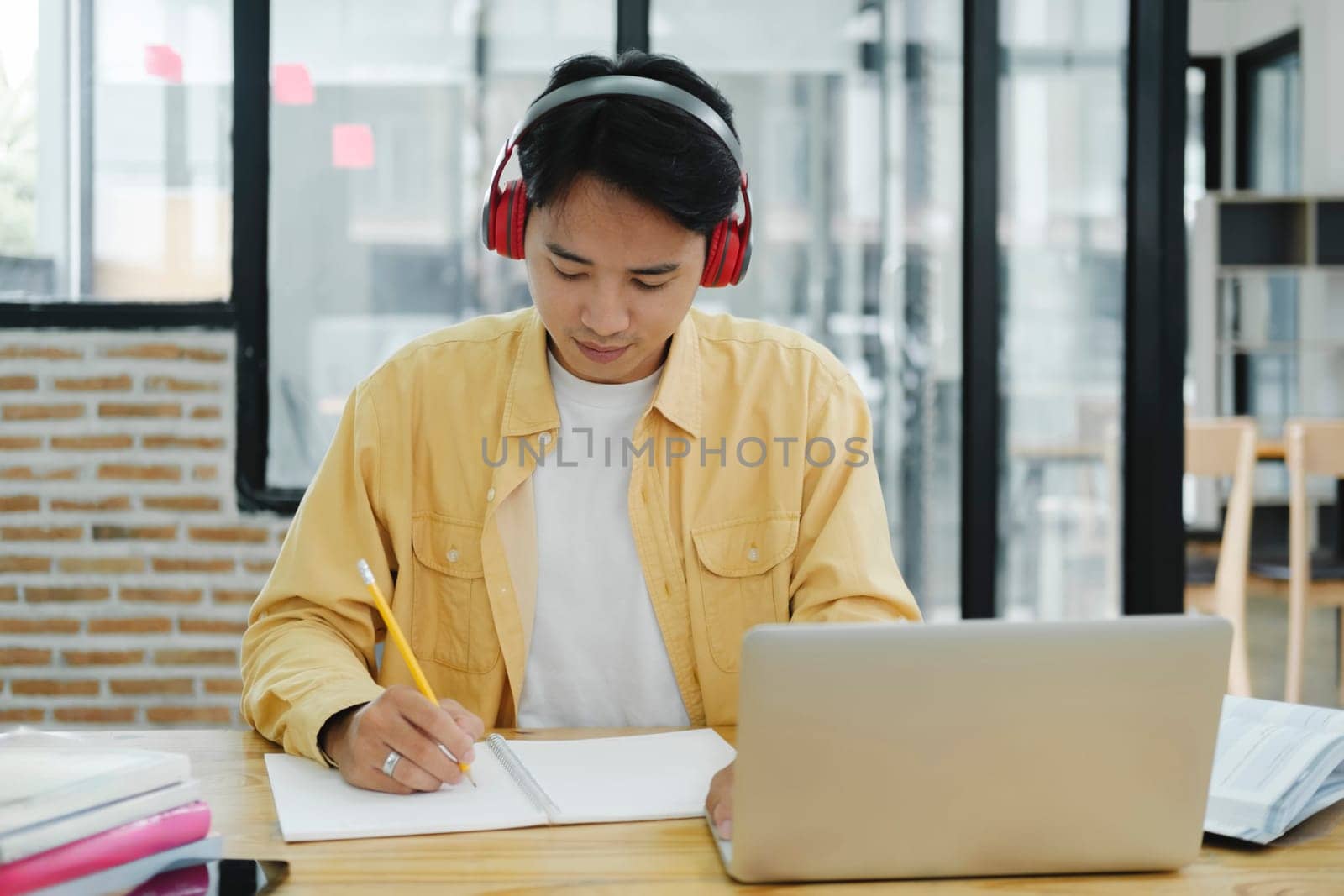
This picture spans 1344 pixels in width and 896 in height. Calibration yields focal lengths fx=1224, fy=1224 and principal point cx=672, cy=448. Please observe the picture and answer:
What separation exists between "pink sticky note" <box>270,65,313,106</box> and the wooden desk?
7.61 feet

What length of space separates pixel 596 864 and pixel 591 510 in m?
0.65

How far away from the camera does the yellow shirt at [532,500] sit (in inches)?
58.4

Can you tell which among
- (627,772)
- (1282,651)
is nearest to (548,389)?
(627,772)

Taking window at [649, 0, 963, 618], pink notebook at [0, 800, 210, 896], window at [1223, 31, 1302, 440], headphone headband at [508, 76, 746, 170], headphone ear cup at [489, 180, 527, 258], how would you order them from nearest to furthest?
pink notebook at [0, 800, 210, 896] < headphone headband at [508, 76, 746, 170] < headphone ear cup at [489, 180, 527, 258] < window at [649, 0, 963, 618] < window at [1223, 31, 1302, 440]

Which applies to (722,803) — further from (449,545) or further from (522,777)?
(449,545)

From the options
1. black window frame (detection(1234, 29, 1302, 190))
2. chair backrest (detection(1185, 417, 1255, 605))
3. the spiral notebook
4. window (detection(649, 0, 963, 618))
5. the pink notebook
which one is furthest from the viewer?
black window frame (detection(1234, 29, 1302, 190))

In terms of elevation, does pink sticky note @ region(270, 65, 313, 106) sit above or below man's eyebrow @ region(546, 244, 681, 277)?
above

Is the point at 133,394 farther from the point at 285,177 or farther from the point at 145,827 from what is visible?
the point at 145,827

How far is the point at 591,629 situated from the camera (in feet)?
5.03

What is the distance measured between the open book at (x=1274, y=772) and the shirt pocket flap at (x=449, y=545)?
0.85 metres

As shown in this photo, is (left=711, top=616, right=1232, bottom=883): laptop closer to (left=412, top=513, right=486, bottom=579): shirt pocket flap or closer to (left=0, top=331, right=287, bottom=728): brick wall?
(left=412, top=513, right=486, bottom=579): shirt pocket flap

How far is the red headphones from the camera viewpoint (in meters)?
1.25

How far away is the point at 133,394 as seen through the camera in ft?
9.34

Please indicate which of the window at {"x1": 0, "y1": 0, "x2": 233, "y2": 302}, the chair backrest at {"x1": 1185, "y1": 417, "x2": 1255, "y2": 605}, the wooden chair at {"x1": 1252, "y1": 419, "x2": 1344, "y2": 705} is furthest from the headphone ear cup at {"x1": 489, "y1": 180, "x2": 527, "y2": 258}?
the wooden chair at {"x1": 1252, "y1": 419, "x2": 1344, "y2": 705}
